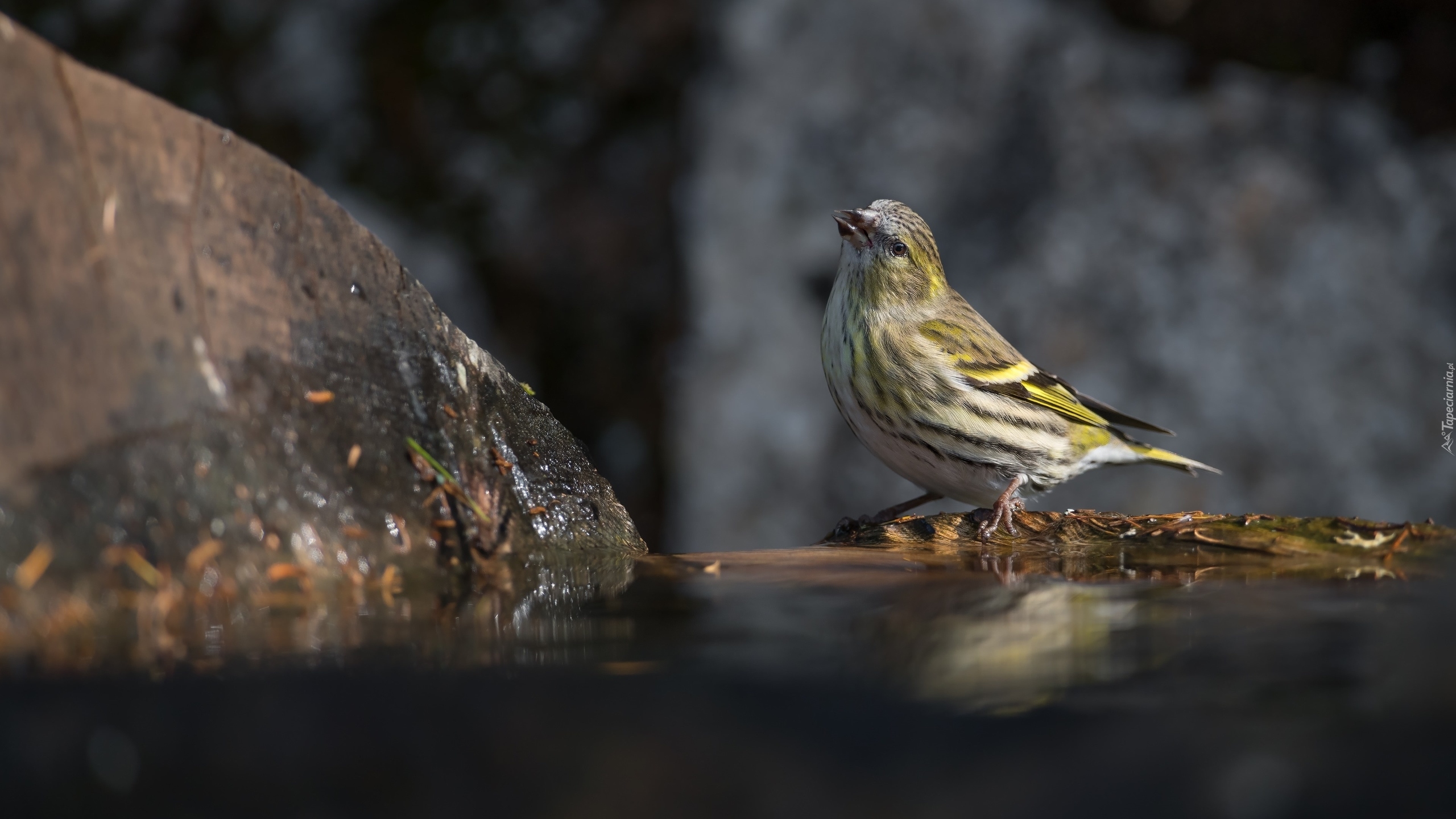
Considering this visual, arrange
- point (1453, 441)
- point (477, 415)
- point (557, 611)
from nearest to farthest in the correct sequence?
point (557, 611), point (477, 415), point (1453, 441)

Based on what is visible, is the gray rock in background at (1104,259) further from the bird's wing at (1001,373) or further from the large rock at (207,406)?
the large rock at (207,406)

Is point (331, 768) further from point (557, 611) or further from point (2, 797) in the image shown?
point (557, 611)

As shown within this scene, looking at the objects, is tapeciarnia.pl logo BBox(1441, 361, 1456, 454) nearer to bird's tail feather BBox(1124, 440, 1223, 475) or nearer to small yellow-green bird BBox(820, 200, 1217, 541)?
bird's tail feather BBox(1124, 440, 1223, 475)

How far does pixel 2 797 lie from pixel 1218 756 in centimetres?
196

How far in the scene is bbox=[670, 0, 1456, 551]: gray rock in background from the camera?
7.49 metres

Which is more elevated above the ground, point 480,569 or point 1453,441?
point 1453,441

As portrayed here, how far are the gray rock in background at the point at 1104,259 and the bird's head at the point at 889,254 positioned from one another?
2751mm

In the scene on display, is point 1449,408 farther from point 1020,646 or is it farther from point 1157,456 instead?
point 1020,646

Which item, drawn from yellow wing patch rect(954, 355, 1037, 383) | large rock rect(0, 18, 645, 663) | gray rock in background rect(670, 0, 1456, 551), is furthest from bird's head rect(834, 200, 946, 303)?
gray rock in background rect(670, 0, 1456, 551)

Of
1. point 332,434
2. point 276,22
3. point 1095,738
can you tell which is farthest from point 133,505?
point 276,22

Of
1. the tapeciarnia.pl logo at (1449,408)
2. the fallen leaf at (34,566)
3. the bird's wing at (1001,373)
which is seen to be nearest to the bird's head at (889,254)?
the bird's wing at (1001,373)

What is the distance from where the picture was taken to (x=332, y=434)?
Result: 299cm

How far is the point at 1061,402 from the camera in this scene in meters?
5.20

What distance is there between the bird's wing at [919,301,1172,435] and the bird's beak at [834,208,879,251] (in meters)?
0.55
